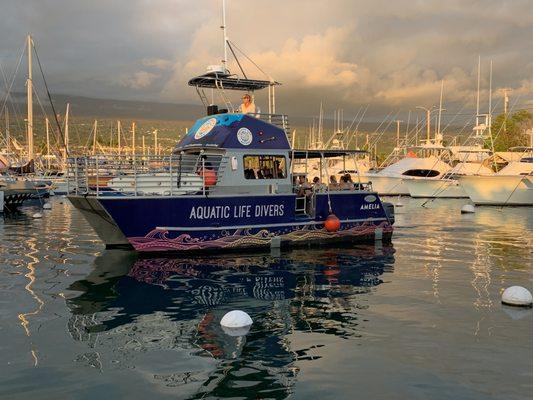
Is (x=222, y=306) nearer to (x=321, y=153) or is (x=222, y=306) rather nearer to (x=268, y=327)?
(x=268, y=327)

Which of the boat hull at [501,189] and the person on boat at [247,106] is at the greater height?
the person on boat at [247,106]

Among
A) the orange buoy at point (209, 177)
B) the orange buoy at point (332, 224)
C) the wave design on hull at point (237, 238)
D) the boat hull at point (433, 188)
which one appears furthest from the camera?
the boat hull at point (433, 188)

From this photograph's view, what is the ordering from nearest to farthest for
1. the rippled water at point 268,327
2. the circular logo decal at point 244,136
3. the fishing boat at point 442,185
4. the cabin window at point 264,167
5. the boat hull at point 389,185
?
the rippled water at point 268,327
the circular logo decal at point 244,136
the cabin window at point 264,167
the fishing boat at point 442,185
the boat hull at point 389,185

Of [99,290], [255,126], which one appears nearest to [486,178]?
[255,126]

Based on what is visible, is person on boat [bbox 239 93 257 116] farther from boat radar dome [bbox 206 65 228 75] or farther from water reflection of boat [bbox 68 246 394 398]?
water reflection of boat [bbox 68 246 394 398]

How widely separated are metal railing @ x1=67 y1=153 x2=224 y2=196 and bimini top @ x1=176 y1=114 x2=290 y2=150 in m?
0.64

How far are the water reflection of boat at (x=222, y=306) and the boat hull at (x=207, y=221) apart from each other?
635mm

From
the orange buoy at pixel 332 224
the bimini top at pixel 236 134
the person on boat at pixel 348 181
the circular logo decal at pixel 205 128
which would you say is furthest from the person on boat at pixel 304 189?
the circular logo decal at pixel 205 128

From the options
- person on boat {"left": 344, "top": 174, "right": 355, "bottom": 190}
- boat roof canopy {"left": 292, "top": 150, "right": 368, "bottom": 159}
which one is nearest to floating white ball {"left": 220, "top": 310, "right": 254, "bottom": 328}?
boat roof canopy {"left": 292, "top": 150, "right": 368, "bottom": 159}

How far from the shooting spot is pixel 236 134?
16844mm

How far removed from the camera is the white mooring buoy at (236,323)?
8883 mm

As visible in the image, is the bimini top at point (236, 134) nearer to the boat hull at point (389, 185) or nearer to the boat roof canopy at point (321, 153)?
the boat roof canopy at point (321, 153)

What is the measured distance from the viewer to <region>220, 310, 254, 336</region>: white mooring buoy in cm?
888

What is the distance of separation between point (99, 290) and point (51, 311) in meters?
1.96
